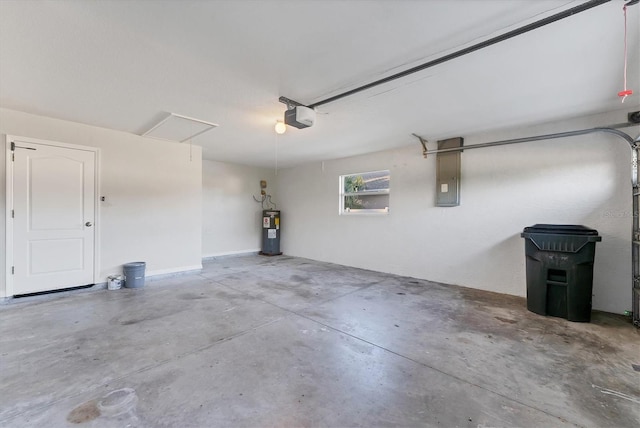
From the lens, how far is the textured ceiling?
1.73 meters

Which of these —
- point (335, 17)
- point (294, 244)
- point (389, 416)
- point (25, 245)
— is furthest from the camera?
point (294, 244)

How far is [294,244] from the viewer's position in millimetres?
7363

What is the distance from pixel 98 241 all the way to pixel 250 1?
4382mm

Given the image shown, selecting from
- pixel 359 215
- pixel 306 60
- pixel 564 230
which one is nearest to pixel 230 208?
pixel 359 215

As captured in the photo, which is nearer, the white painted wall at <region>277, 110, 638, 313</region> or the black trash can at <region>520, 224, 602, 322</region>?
the black trash can at <region>520, 224, 602, 322</region>

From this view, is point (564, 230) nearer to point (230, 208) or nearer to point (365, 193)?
point (365, 193)

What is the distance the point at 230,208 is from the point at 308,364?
564 cm

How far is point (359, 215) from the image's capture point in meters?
5.87

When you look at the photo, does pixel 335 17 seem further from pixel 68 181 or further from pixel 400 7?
pixel 68 181

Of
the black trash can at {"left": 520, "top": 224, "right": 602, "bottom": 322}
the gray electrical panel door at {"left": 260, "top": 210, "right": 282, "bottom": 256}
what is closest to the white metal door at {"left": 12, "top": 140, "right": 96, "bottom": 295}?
the gray electrical panel door at {"left": 260, "top": 210, "right": 282, "bottom": 256}

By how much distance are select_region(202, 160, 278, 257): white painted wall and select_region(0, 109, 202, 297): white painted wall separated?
1.41 m

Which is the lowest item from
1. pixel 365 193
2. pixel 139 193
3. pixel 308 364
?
pixel 308 364

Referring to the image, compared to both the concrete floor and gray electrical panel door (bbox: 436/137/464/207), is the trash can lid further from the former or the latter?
gray electrical panel door (bbox: 436/137/464/207)

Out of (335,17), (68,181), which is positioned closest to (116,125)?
(68,181)
